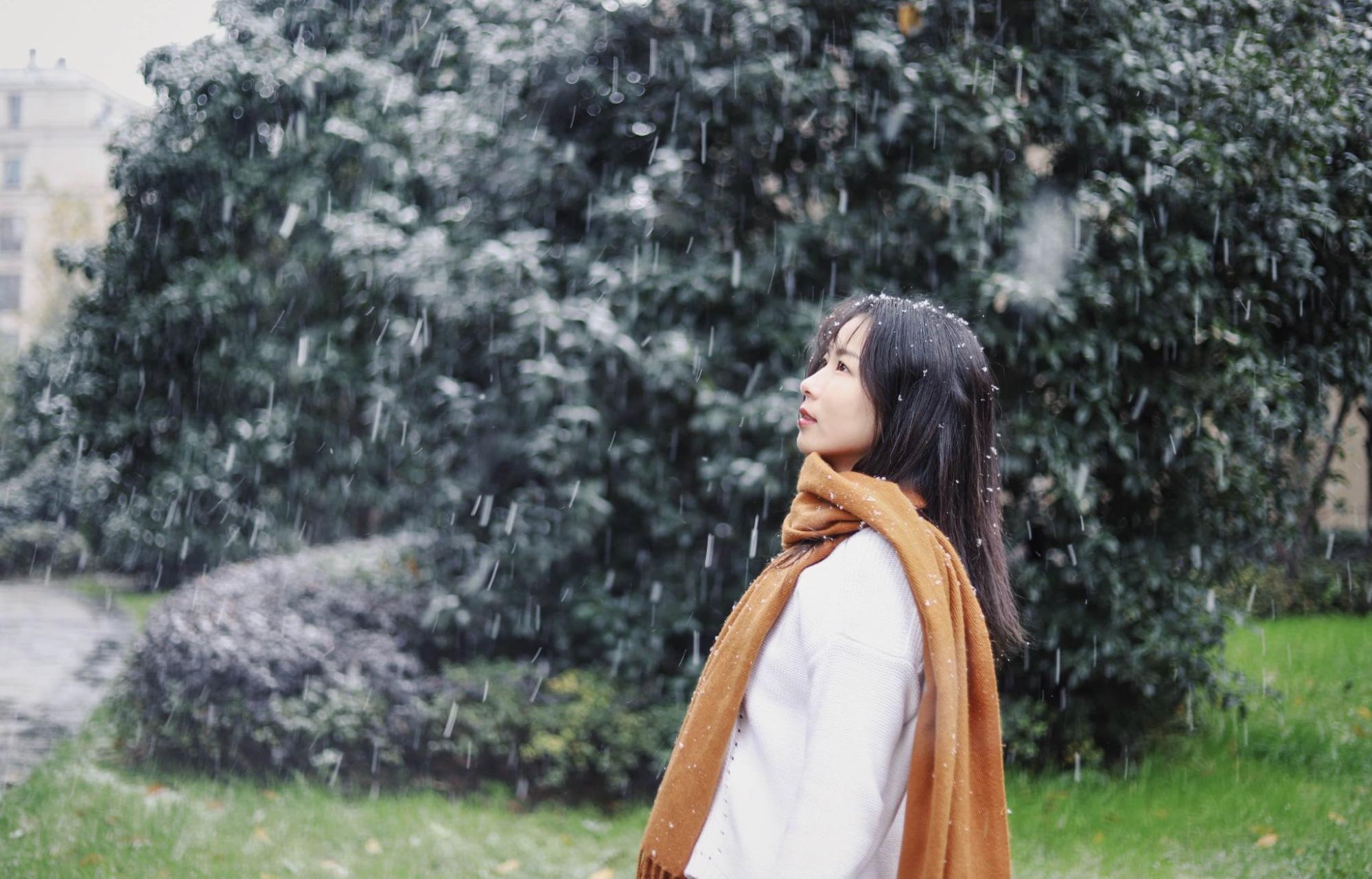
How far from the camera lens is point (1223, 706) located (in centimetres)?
558

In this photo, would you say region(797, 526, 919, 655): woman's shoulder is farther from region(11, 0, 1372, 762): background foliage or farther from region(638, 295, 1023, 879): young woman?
region(11, 0, 1372, 762): background foliage

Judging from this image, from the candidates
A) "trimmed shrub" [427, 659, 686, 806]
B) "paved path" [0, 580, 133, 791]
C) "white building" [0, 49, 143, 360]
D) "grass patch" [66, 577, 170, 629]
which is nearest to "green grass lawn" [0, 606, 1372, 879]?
"trimmed shrub" [427, 659, 686, 806]

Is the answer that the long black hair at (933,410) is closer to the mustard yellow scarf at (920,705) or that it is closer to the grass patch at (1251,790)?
the mustard yellow scarf at (920,705)

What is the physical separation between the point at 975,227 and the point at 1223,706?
9.37ft

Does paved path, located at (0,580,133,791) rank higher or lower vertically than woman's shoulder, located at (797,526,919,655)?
lower

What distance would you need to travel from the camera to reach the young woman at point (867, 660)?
4.93 ft

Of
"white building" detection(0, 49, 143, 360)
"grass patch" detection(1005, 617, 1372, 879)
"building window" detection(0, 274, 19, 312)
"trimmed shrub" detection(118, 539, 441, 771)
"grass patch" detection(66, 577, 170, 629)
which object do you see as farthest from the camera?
"building window" detection(0, 274, 19, 312)

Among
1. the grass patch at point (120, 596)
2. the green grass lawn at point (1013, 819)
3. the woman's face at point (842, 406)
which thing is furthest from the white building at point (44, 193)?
the woman's face at point (842, 406)

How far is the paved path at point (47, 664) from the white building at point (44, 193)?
161 inches

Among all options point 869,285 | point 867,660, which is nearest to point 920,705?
point 867,660

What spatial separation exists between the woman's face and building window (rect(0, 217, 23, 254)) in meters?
22.7

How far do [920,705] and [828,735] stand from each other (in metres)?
0.20

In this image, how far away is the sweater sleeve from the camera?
1.45 m

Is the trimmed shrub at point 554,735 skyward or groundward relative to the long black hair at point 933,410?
groundward
